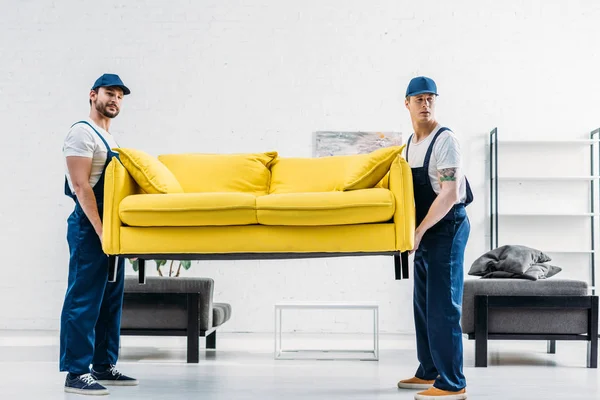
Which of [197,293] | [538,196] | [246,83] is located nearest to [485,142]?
[538,196]

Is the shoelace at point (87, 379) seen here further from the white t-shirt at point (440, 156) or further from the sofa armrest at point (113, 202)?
the white t-shirt at point (440, 156)

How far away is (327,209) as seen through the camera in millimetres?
2783

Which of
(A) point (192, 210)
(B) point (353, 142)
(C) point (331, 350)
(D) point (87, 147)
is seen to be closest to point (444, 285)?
(A) point (192, 210)

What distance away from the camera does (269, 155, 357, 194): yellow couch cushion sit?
12.8ft

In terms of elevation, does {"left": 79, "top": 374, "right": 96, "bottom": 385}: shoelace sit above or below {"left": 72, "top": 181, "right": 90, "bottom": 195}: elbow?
below

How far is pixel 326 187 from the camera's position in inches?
154

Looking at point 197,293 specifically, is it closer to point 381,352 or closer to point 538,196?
point 381,352

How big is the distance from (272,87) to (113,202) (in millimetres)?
3758

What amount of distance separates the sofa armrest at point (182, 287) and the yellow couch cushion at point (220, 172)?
0.66 meters

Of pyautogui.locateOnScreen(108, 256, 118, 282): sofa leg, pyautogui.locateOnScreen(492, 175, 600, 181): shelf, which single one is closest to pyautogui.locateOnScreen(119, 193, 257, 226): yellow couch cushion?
pyautogui.locateOnScreen(108, 256, 118, 282): sofa leg

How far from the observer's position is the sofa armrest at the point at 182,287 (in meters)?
4.19

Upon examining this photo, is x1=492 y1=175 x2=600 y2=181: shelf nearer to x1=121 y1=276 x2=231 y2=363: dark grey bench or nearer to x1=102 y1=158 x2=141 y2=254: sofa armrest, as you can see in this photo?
x1=121 y1=276 x2=231 y2=363: dark grey bench

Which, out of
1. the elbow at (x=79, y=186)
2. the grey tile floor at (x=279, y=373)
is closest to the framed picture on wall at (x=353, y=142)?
the grey tile floor at (x=279, y=373)

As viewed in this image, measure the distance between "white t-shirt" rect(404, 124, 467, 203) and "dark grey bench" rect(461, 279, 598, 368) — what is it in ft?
4.33
